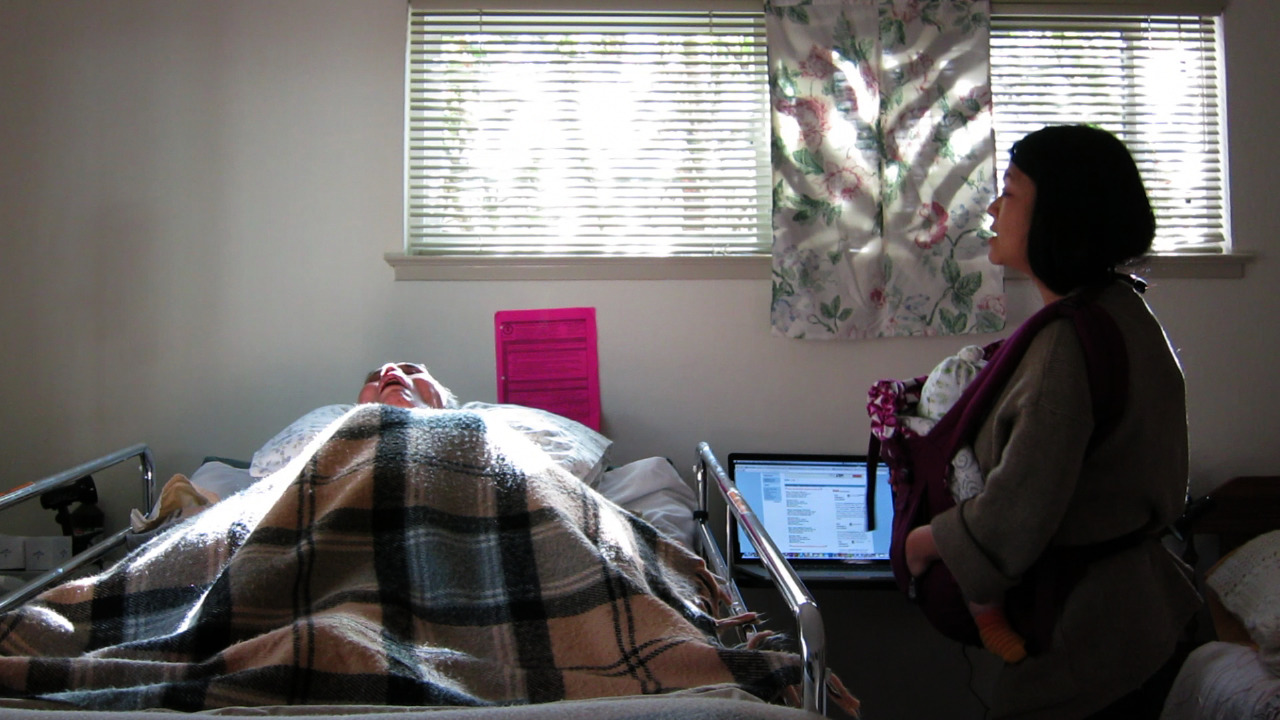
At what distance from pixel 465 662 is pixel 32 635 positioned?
513 millimetres

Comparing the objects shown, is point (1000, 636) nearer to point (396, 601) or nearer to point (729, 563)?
point (729, 563)

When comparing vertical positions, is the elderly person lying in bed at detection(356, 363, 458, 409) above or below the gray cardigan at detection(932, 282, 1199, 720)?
above

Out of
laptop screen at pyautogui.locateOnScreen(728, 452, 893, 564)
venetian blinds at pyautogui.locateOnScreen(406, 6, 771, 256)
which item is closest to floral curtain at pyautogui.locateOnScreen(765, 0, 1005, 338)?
venetian blinds at pyautogui.locateOnScreen(406, 6, 771, 256)

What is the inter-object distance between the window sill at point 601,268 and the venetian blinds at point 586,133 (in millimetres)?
50

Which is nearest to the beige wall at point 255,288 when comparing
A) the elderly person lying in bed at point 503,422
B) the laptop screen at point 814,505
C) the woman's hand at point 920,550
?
the laptop screen at point 814,505

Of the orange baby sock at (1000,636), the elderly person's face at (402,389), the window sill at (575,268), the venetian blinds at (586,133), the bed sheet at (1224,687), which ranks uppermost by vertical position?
the venetian blinds at (586,133)

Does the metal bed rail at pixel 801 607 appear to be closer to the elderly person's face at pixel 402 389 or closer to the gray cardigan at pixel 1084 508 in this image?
the gray cardigan at pixel 1084 508

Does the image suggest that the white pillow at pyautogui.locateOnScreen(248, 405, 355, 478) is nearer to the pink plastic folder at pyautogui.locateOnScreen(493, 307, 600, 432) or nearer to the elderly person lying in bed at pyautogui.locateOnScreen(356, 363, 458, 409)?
the elderly person lying in bed at pyautogui.locateOnScreen(356, 363, 458, 409)

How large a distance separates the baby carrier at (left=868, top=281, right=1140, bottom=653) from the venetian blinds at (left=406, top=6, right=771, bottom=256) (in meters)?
1.15

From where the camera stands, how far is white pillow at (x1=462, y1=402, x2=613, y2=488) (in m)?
1.79

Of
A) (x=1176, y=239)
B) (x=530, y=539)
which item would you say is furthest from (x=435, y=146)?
(x=1176, y=239)

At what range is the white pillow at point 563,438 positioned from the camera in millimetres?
1787

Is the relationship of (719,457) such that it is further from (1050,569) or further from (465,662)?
(465,662)

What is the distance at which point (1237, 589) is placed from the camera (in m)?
1.86
